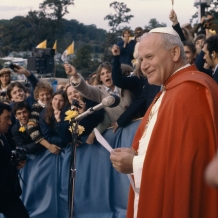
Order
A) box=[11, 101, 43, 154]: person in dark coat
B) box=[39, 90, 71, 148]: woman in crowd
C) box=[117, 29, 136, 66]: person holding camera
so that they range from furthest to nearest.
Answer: box=[117, 29, 136, 66]: person holding camera
box=[11, 101, 43, 154]: person in dark coat
box=[39, 90, 71, 148]: woman in crowd

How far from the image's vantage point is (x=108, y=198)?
6.28m

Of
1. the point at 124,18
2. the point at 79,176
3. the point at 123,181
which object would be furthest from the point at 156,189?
the point at 124,18

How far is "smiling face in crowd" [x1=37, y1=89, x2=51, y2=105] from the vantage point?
24.0 feet

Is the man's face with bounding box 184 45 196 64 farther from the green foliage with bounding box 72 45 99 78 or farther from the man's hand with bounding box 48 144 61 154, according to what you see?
the green foliage with bounding box 72 45 99 78

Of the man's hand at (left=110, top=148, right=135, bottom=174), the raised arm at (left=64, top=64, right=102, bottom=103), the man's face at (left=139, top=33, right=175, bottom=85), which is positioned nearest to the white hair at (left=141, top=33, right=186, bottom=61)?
the man's face at (left=139, top=33, right=175, bottom=85)

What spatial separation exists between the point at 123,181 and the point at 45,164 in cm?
122

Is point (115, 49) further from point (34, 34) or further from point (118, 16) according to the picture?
point (34, 34)

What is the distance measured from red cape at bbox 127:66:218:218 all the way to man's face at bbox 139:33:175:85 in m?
0.18

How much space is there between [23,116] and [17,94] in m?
0.96

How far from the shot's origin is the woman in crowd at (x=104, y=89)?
5844 millimetres

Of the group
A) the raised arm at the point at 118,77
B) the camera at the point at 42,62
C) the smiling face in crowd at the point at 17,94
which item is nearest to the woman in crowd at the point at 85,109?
the raised arm at the point at 118,77

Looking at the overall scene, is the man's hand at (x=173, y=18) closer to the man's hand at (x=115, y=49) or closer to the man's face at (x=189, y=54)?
the man's face at (x=189, y=54)

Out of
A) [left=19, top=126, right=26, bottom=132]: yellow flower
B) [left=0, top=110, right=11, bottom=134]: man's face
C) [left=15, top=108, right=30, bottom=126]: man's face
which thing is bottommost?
[left=19, top=126, right=26, bottom=132]: yellow flower

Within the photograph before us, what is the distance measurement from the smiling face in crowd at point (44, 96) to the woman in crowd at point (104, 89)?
947 mm
